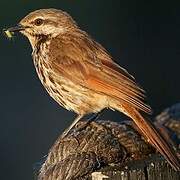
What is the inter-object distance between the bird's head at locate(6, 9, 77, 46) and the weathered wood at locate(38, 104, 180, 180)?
156 cm

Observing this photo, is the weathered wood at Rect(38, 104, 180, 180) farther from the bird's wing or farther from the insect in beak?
the insect in beak

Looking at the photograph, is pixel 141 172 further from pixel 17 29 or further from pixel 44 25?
pixel 17 29

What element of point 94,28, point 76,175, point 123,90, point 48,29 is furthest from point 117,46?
point 76,175

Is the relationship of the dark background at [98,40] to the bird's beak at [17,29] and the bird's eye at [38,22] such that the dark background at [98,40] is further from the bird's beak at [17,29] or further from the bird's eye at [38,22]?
the bird's eye at [38,22]

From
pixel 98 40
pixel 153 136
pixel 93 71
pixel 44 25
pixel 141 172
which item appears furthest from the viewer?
pixel 98 40

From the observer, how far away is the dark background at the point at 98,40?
11141mm

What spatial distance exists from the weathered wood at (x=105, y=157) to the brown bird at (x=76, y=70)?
667 millimetres

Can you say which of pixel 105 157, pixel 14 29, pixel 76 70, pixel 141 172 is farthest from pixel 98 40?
pixel 141 172

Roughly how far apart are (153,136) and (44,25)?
1764 millimetres

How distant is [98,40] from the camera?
40.7 feet

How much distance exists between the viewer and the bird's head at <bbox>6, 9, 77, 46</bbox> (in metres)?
7.14

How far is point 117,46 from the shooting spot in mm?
12375

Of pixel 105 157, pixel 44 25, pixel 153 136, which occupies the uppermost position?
pixel 44 25

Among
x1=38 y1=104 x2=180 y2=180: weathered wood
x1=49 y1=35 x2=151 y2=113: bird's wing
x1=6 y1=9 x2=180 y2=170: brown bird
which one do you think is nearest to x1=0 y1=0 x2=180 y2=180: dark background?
x1=6 y1=9 x2=180 y2=170: brown bird
